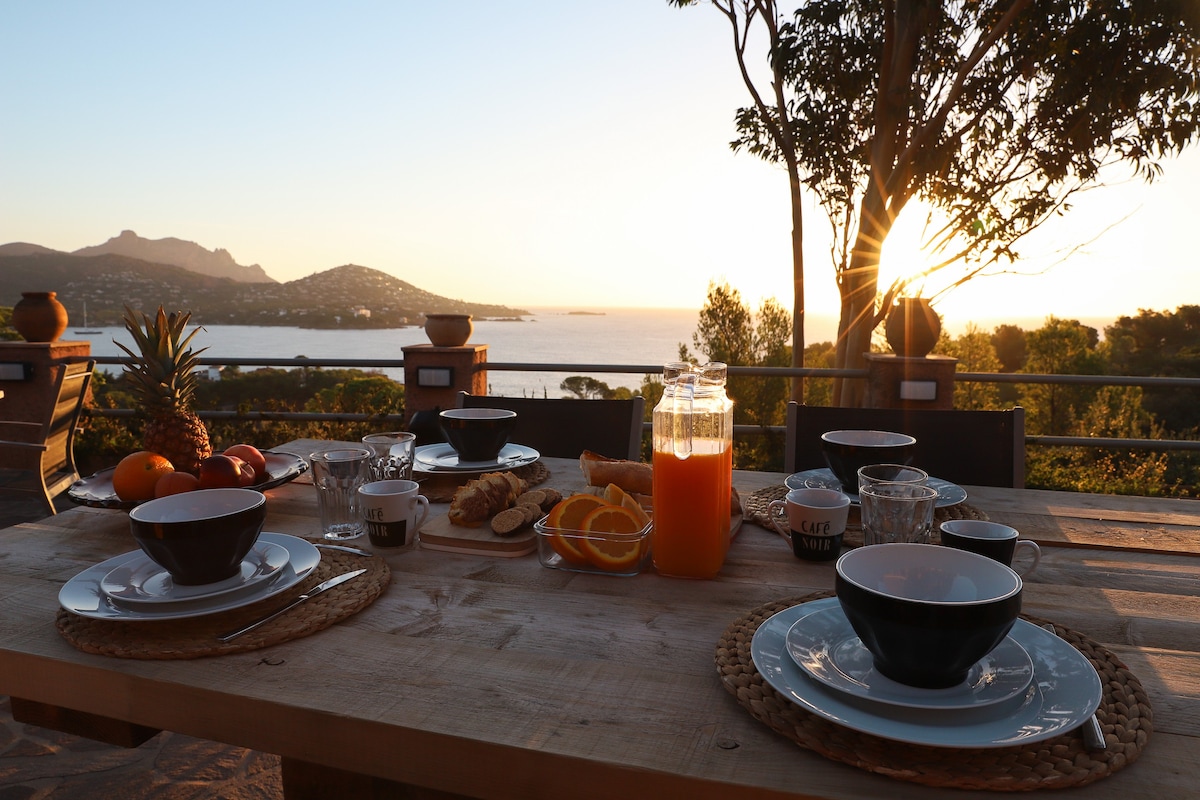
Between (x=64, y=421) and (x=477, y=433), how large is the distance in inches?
118

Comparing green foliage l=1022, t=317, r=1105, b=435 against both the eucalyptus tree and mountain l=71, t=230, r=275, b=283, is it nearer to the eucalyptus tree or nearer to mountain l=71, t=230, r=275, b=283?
the eucalyptus tree

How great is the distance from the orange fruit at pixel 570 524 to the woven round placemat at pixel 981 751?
14.1 inches

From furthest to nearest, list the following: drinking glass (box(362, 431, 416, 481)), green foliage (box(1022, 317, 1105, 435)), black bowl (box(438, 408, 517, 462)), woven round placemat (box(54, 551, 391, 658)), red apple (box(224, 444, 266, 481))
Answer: green foliage (box(1022, 317, 1105, 435))
black bowl (box(438, 408, 517, 462))
red apple (box(224, 444, 266, 481))
drinking glass (box(362, 431, 416, 481))
woven round placemat (box(54, 551, 391, 658))

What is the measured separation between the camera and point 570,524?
3.19 feet

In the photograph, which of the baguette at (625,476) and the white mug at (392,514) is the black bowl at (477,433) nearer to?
the baguette at (625,476)

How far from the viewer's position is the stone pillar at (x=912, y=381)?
3.67m

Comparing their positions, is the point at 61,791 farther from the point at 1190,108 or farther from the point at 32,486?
the point at 1190,108

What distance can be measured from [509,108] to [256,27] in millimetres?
3590

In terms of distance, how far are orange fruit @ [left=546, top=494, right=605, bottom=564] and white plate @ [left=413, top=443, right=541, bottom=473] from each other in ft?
1.67

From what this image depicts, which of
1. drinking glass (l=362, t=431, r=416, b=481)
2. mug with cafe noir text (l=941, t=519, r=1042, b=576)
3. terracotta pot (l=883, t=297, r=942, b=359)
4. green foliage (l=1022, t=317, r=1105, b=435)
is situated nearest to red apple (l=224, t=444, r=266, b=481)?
drinking glass (l=362, t=431, r=416, b=481)

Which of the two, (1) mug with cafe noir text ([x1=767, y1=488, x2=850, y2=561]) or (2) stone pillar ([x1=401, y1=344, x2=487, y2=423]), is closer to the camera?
(1) mug with cafe noir text ([x1=767, y1=488, x2=850, y2=561])

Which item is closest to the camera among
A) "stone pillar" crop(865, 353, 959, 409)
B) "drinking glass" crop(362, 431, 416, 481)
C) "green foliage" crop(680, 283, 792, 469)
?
"drinking glass" crop(362, 431, 416, 481)

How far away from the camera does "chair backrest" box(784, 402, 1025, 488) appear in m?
1.75

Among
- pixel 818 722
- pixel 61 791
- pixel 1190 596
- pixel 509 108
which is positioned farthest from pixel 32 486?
pixel 509 108
